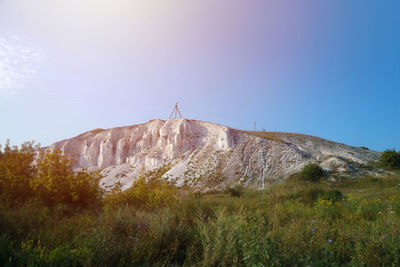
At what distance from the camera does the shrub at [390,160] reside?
28955mm

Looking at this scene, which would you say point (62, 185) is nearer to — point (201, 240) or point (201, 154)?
point (201, 240)

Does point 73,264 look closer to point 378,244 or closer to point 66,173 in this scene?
point 378,244

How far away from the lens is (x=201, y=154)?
1407 inches

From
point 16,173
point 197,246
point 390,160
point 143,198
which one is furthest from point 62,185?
point 390,160

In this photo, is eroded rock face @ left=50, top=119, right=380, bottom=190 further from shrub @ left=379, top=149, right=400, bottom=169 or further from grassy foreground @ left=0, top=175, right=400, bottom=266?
grassy foreground @ left=0, top=175, right=400, bottom=266

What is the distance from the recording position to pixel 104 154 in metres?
44.3

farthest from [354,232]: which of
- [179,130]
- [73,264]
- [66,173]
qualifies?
[179,130]

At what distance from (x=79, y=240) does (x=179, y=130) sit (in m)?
35.7

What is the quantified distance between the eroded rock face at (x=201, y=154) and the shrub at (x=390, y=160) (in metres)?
3.14

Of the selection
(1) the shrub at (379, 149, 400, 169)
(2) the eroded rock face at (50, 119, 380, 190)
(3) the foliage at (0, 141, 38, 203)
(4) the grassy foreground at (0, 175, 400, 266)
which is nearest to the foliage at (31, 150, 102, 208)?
(3) the foliage at (0, 141, 38, 203)

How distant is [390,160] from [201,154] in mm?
26600

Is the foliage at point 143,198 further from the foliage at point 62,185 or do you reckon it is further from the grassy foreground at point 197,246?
the grassy foreground at point 197,246

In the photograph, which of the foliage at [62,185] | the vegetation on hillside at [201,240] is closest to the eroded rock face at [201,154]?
the foliage at [62,185]

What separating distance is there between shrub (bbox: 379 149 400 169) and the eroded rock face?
314 centimetres
